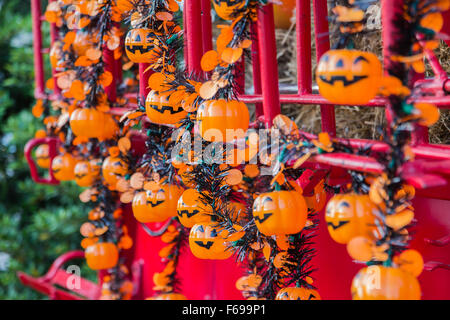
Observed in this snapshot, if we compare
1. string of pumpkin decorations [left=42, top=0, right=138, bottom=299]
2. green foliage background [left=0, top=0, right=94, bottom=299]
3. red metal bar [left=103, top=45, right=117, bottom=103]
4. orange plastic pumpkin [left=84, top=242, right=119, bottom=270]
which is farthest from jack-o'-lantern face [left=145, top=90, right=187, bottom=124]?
green foliage background [left=0, top=0, right=94, bottom=299]

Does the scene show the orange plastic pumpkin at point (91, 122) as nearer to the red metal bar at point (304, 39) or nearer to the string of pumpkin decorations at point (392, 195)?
the red metal bar at point (304, 39)

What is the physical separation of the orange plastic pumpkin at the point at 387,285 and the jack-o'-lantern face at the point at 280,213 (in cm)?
12

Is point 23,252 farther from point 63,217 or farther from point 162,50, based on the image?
point 162,50

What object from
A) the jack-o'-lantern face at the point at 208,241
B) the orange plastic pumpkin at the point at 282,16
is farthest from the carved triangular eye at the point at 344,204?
the orange plastic pumpkin at the point at 282,16

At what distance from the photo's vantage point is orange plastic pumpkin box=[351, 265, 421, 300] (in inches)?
19.1

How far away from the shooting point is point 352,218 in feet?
1.73

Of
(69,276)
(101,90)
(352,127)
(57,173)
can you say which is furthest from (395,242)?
(69,276)

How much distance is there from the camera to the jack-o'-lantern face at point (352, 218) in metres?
0.52

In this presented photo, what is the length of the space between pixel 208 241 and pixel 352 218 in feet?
0.80

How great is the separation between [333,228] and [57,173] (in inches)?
36.7

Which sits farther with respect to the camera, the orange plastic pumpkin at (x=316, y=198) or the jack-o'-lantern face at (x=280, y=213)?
the orange plastic pumpkin at (x=316, y=198)

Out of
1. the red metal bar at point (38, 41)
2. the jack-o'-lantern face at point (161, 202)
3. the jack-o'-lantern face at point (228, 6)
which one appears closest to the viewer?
the jack-o'-lantern face at point (228, 6)

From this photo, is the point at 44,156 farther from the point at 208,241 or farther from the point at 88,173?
the point at 208,241

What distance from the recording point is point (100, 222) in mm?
1216
